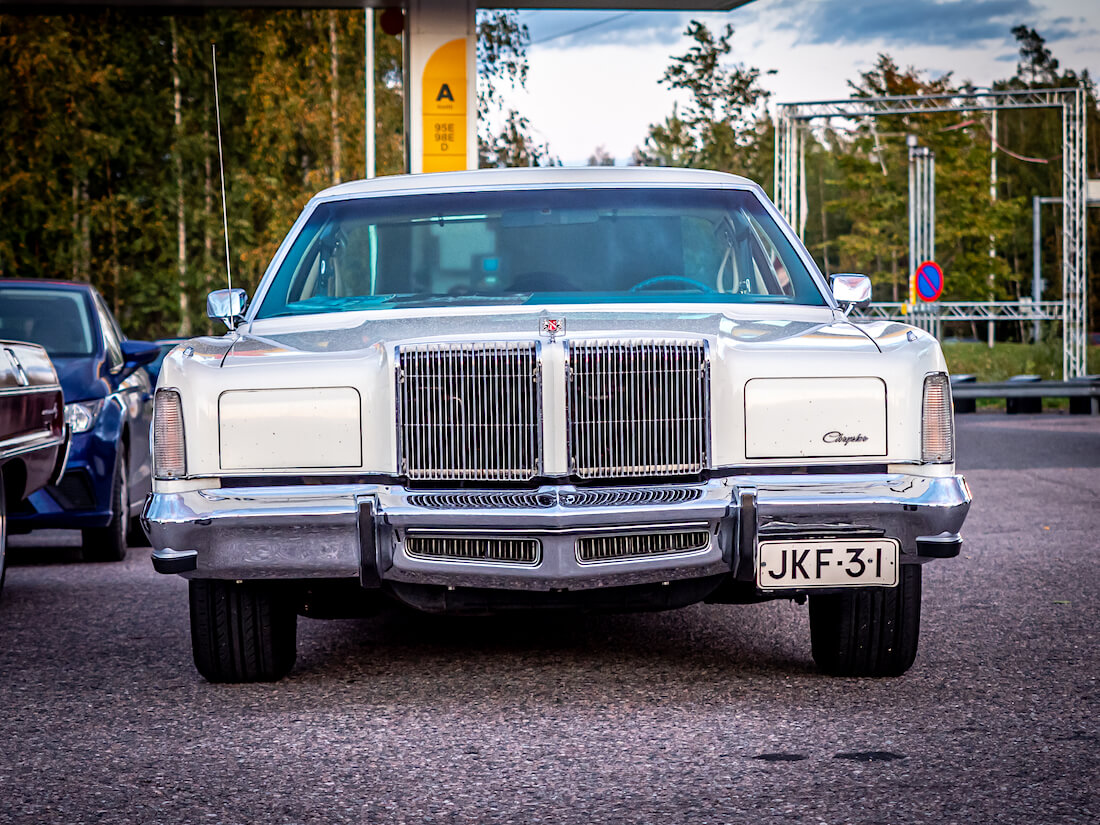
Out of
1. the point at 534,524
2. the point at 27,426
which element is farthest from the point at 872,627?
the point at 27,426

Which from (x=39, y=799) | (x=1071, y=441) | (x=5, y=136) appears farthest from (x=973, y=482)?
(x=5, y=136)

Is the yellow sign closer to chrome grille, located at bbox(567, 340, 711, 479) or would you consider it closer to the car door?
the car door

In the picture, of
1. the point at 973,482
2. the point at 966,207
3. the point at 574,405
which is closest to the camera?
the point at 574,405

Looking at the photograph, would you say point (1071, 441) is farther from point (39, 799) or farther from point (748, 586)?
point (39, 799)

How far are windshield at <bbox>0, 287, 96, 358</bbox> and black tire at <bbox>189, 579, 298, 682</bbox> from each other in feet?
16.2

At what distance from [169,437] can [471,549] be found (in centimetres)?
102

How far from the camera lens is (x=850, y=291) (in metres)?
6.08

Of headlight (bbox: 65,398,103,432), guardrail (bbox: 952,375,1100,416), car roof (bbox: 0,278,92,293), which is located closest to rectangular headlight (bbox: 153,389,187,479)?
headlight (bbox: 65,398,103,432)

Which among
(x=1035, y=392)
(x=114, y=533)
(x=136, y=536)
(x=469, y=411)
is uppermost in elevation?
(x=469, y=411)

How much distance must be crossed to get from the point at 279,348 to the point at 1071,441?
50.3ft

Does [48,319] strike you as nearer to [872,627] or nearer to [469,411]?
[469,411]

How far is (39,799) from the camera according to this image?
4062 mm

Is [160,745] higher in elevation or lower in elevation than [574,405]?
lower

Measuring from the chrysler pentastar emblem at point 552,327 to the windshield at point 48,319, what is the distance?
561cm
